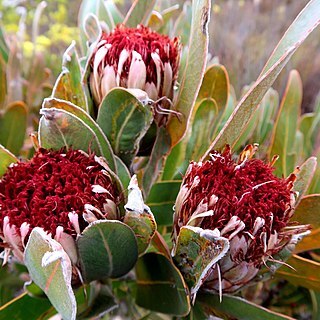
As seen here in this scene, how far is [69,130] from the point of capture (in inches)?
23.8

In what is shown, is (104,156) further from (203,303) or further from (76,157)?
(203,303)

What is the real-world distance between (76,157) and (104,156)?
0.04m

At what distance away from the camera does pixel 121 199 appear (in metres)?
0.61

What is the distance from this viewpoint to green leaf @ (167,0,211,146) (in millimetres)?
589

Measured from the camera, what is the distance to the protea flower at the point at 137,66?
2.09 feet

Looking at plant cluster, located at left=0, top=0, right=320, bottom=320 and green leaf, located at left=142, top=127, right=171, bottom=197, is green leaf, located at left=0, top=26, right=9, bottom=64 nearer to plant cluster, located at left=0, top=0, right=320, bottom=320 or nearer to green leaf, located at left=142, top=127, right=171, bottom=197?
plant cluster, located at left=0, top=0, right=320, bottom=320

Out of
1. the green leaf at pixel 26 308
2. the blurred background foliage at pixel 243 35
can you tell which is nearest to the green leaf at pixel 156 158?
the green leaf at pixel 26 308

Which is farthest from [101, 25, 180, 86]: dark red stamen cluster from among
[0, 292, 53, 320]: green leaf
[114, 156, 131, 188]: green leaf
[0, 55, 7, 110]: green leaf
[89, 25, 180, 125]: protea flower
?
[0, 55, 7, 110]: green leaf

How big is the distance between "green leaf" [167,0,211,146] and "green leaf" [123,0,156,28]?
0.52 ft

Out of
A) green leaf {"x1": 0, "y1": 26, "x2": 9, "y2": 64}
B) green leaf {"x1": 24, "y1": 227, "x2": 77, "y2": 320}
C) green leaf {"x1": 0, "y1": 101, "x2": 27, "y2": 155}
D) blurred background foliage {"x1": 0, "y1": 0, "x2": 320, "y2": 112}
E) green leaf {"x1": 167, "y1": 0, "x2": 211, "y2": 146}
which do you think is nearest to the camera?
green leaf {"x1": 24, "y1": 227, "x2": 77, "y2": 320}

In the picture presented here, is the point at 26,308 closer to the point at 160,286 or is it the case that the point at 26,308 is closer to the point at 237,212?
→ the point at 160,286

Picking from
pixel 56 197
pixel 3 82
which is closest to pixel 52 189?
pixel 56 197

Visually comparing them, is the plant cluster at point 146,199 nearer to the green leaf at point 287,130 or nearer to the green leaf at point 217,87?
the green leaf at point 217,87

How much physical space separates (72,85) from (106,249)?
237mm
